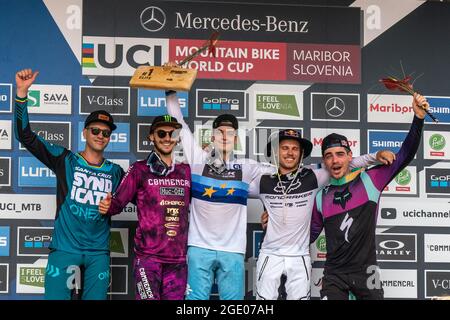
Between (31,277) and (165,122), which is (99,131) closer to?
(165,122)

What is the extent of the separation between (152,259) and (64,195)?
33.7 inches

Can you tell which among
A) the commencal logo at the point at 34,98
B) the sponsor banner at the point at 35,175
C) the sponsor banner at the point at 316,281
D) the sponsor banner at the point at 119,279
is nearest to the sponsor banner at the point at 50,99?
the commencal logo at the point at 34,98

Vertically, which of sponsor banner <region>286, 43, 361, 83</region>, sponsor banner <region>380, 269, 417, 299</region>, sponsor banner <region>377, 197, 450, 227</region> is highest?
sponsor banner <region>286, 43, 361, 83</region>

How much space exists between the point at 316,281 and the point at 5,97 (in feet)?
9.68

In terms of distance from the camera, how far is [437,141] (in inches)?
274

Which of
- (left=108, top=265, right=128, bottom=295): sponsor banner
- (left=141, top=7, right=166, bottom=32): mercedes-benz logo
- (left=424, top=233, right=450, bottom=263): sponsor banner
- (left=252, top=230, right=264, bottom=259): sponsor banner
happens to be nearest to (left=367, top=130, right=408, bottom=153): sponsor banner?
(left=424, top=233, right=450, bottom=263): sponsor banner

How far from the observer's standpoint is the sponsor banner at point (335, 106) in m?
6.90

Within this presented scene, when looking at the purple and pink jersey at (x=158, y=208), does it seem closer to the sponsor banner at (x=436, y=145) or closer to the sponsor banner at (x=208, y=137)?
the sponsor banner at (x=208, y=137)

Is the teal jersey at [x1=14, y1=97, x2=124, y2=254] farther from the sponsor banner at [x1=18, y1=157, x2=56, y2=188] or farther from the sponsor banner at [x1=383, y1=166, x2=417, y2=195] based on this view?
the sponsor banner at [x1=383, y1=166, x2=417, y2=195]

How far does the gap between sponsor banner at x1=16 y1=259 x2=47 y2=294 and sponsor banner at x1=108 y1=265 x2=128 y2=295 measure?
0.55 m

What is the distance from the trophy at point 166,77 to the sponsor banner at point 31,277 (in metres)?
1.68

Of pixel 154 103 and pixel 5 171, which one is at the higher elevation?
pixel 154 103

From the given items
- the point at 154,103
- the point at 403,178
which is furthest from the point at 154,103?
the point at 403,178

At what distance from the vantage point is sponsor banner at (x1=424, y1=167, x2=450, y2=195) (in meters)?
6.91
